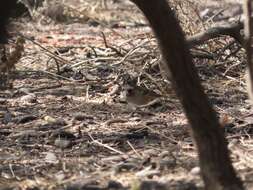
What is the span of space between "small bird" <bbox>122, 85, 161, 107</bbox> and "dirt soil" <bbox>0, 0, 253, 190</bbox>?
54 millimetres

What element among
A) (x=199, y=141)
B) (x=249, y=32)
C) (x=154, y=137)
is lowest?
(x=154, y=137)

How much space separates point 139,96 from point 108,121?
0.55m

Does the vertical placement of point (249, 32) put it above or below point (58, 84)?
above

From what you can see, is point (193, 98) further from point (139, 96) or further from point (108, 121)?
point (139, 96)

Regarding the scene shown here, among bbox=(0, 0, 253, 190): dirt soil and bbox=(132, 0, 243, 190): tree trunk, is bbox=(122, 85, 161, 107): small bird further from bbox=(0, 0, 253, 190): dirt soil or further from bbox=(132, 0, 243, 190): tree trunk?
bbox=(132, 0, 243, 190): tree trunk

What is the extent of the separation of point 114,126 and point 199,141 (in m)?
1.65

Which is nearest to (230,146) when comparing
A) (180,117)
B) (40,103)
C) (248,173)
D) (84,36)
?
(248,173)

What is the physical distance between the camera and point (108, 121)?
13.8 ft

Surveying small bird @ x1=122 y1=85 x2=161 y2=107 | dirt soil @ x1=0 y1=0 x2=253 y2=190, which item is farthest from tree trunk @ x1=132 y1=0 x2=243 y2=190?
small bird @ x1=122 y1=85 x2=161 y2=107

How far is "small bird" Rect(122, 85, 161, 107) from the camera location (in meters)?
4.63

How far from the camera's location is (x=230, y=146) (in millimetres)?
3496

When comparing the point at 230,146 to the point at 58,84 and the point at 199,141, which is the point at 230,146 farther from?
the point at 58,84

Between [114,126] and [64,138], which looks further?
[114,126]

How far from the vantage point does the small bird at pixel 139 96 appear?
15.2ft
